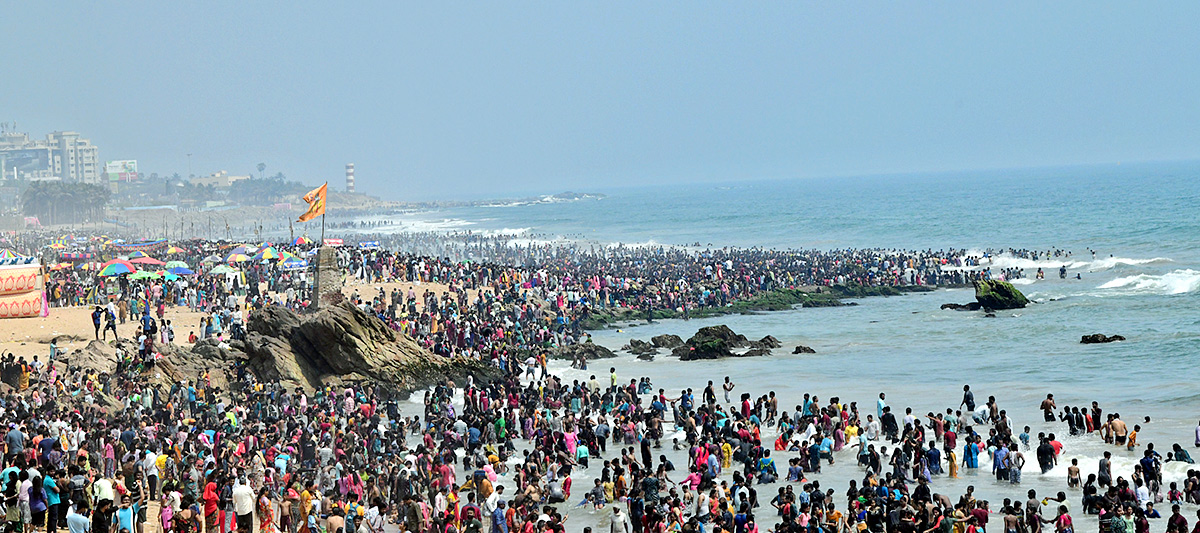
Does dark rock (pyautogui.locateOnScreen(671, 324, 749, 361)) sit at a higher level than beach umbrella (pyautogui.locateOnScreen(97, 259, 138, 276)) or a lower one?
lower

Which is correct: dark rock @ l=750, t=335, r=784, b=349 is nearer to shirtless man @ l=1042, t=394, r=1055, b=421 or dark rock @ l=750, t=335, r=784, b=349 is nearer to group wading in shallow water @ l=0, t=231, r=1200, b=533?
group wading in shallow water @ l=0, t=231, r=1200, b=533

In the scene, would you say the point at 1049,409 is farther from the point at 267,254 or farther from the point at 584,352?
the point at 267,254

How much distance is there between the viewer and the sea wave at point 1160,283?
4874 centimetres

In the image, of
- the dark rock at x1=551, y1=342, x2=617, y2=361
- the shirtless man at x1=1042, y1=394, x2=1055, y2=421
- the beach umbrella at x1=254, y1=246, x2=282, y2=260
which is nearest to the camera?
the shirtless man at x1=1042, y1=394, x2=1055, y2=421

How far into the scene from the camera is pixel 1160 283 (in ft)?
166

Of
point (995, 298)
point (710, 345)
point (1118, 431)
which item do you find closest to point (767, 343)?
point (710, 345)

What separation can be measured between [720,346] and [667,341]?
2.57 metres

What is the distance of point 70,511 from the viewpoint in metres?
12.3

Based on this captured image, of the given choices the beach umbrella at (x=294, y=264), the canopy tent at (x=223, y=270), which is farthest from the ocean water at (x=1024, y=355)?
the canopy tent at (x=223, y=270)

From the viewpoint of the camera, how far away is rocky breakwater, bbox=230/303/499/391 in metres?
25.8

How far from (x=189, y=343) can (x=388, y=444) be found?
11360 millimetres

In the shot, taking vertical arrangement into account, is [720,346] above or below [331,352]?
below

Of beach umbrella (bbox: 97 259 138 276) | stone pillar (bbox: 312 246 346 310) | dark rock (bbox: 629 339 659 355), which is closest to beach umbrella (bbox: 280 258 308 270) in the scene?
beach umbrella (bbox: 97 259 138 276)

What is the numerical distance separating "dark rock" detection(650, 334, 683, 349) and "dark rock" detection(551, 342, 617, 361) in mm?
1945
